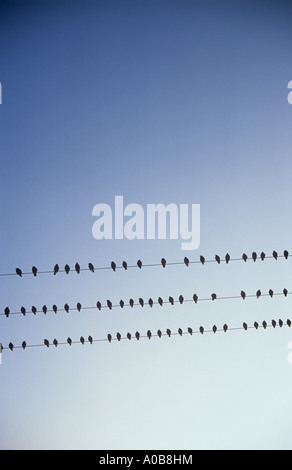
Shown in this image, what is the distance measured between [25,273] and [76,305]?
720mm

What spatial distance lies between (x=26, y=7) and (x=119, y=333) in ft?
13.5

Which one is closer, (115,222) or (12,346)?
(12,346)
